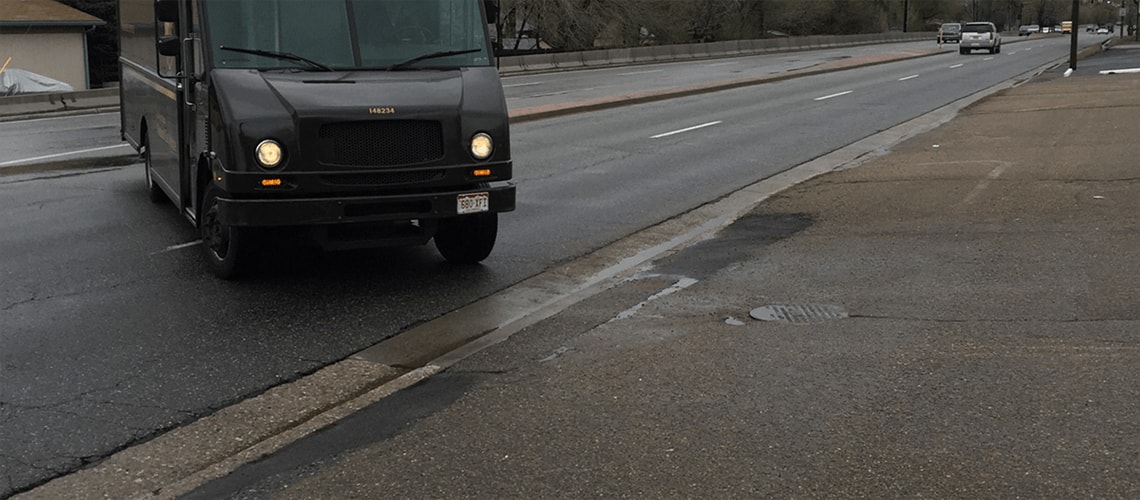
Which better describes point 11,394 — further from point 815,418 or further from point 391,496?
point 815,418

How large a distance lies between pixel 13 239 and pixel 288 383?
5.16m

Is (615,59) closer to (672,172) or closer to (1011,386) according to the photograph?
(672,172)

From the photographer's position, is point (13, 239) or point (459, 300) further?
point (13, 239)

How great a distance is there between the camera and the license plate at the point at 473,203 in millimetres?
8211

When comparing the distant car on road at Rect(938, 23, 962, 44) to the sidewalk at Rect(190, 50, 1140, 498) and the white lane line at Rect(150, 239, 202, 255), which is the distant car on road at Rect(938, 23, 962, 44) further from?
the white lane line at Rect(150, 239, 202, 255)

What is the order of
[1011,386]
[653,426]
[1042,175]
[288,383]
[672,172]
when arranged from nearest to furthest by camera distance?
1. [653,426]
2. [1011,386]
3. [288,383]
4. [1042,175]
5. [672,172]

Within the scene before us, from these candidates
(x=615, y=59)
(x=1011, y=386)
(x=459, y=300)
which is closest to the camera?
(x=1011, y=386)

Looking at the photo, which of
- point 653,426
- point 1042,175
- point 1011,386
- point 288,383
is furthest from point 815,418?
point 1042,175

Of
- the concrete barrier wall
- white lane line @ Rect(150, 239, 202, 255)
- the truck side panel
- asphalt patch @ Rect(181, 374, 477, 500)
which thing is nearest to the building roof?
the concrete barrier wall

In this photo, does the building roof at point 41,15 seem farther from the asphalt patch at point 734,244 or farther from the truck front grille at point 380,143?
the truck front grille at point 380,143

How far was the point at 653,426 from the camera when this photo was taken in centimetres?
538

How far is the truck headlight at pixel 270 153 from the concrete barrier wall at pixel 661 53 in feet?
102

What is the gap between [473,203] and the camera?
8.28 metres

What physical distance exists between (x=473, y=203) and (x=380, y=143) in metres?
0.76
